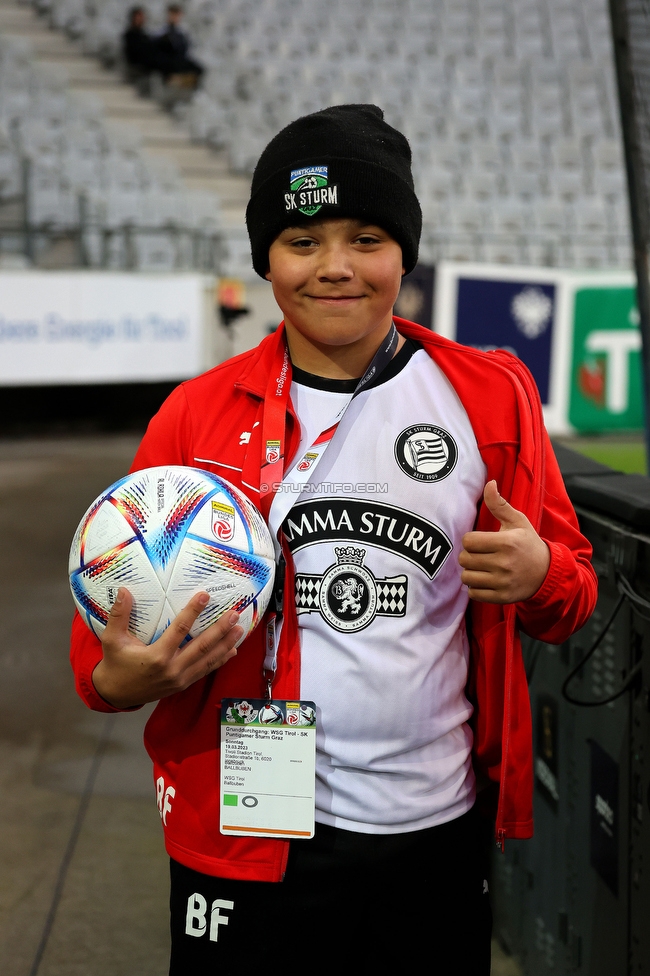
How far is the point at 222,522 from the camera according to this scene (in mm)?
1424

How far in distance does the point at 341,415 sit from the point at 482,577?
0.35 m

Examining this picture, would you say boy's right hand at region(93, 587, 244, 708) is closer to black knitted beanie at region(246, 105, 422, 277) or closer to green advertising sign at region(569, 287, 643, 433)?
black knitted beanie at region(246, 105, 422, 277)

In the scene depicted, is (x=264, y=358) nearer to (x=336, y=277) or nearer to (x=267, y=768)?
(x=336, y=277)

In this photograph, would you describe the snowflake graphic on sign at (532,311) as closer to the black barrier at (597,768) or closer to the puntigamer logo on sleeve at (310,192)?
the black barrier at (597,768)

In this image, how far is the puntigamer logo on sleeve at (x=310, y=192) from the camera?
1446 millimetres

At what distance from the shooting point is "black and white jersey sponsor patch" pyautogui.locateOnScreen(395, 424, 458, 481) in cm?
152

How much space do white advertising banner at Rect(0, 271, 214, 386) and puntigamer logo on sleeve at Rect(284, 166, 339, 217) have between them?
9.15m

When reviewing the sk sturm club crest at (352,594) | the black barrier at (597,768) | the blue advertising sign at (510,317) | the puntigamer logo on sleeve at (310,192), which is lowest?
the black barrier at (597,768)

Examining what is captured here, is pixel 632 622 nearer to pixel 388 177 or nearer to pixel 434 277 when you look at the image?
pixel 388 177

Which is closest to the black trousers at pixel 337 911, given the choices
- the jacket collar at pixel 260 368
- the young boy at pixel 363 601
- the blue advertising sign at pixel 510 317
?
the young boy at pixel 363 601

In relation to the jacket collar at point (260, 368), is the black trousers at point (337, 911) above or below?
below

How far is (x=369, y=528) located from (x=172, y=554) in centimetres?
30

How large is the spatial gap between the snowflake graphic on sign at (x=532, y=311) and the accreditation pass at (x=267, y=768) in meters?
9.17

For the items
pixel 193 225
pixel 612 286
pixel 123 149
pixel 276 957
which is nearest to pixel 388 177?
pixel 276 957
